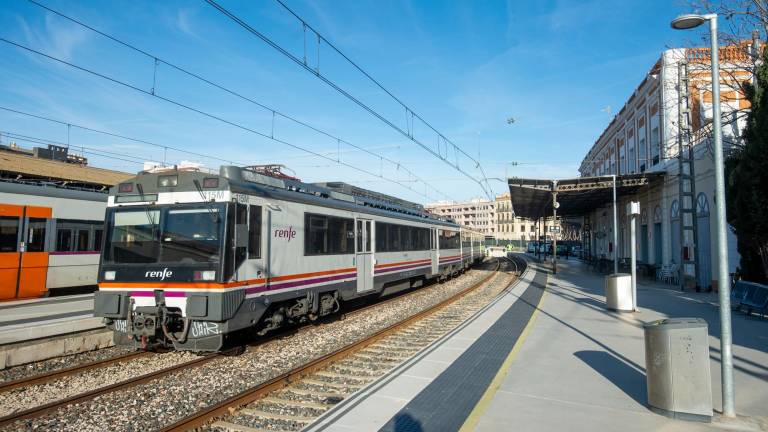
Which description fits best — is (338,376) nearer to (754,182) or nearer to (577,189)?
(754,182)

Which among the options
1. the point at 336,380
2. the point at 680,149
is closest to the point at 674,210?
the point at 680,149

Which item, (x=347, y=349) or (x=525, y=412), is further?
(x=347, y=349)

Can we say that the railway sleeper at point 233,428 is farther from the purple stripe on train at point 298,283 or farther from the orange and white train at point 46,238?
the orange and white train at point 46,238

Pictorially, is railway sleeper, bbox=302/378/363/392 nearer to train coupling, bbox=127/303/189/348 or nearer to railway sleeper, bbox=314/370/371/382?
railway sleeper, bbox=314/370/371/382

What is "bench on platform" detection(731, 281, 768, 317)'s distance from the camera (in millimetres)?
11156

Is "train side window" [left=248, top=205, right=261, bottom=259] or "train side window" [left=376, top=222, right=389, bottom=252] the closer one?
"train side window" [left=248, top=205, right=261, bottom=259]

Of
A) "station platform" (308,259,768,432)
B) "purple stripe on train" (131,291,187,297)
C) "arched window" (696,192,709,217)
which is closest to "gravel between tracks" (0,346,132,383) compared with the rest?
"purple stripe on train" (131,291,187,297)

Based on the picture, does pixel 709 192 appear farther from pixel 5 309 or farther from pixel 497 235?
pixel 497 235

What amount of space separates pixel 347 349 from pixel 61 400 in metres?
4.20

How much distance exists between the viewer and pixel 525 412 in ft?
16.9

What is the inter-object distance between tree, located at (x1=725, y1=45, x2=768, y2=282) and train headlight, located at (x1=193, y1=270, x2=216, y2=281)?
14.1m

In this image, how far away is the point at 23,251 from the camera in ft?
43.5

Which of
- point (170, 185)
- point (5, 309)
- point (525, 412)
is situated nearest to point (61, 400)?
point (170, 185)

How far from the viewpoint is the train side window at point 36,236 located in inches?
529
